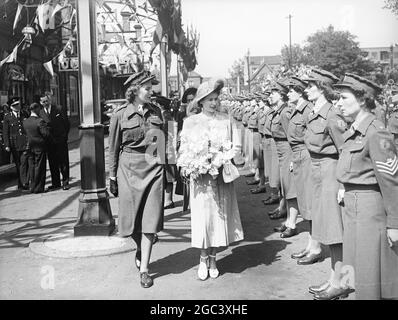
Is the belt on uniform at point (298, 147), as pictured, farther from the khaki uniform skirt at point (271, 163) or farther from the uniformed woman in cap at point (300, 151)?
the khaki uniform skirt at point (271, 163)

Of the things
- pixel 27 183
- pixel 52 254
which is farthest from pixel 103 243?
pixel 27 183

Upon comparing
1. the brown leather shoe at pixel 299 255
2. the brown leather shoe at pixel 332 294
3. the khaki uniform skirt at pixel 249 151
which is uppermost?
the khaki uniform skirt at pixel 249 151

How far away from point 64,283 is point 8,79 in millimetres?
14804

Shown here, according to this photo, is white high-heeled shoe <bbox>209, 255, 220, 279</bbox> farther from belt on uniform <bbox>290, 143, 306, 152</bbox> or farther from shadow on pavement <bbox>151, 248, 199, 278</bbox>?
belt on uniform <bbox>290, 143, 306, 152</bbox>

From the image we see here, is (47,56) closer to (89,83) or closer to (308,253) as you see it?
(89,83)

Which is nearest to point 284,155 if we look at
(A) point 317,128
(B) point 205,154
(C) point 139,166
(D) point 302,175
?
(D) point 302,175

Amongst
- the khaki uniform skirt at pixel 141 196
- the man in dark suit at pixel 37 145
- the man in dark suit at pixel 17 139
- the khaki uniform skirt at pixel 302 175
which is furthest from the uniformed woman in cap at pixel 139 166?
the man in dark suit at pixel 17 139

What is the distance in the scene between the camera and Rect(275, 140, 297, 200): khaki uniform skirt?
21.7 feet

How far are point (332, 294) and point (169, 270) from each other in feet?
6.00

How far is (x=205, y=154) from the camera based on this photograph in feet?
15.9

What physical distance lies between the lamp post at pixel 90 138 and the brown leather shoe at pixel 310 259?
2.62 m

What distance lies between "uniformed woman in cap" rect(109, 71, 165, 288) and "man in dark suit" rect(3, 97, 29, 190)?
647 centimetres

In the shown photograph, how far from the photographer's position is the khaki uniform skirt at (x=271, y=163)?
8500 mm
